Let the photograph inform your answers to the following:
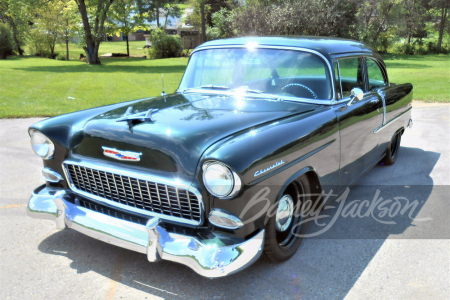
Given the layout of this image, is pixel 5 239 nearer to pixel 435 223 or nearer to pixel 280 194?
pixel 280 194

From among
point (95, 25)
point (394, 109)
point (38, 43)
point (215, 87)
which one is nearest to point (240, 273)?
point (215, 87)

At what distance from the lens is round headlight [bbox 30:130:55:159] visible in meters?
3.15

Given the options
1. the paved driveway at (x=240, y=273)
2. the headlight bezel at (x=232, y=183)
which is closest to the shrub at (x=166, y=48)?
the paved driveway at (x=240, y=273)

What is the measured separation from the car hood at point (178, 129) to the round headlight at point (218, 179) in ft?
0.37

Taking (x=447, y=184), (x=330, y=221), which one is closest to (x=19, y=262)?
(x=330, y=221)

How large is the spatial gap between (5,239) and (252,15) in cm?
2410

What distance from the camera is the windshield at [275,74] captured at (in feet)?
11.4

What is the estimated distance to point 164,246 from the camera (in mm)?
2381

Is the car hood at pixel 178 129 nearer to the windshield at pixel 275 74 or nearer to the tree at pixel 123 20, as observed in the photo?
the windshield at pixel 275 74

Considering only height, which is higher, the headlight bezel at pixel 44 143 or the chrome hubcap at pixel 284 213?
the headlight bezel at pixel 44 143

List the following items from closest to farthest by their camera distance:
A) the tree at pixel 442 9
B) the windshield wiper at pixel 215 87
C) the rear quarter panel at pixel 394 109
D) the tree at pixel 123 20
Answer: the windshield wiper at pixel 215 87 < the rear quarter panel at pixel 394 109 < the tree at pixel 123 20 < the tree at pixel 442 9

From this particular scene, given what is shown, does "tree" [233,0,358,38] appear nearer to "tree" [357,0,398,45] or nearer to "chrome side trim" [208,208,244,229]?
"tree" [357,0,398,45]

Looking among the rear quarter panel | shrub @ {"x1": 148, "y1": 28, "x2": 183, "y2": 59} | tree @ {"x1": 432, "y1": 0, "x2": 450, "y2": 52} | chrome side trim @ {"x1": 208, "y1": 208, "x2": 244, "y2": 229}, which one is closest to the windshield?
the rear quarter panel

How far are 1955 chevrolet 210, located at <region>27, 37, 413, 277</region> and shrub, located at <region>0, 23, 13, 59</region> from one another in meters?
32.0
